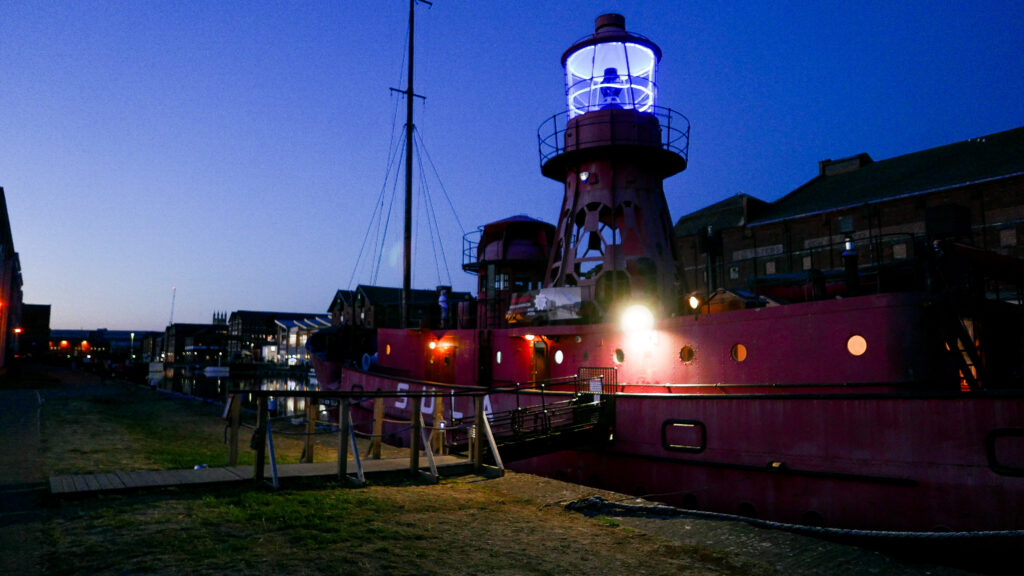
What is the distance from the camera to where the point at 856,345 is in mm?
10188

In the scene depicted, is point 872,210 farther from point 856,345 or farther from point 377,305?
point 377,305

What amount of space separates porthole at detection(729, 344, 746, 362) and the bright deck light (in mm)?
1923

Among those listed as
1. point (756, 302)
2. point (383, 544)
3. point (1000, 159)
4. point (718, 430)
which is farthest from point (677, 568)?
point (1000, 159)

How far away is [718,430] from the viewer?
11.2m

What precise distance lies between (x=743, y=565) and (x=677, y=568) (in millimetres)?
805

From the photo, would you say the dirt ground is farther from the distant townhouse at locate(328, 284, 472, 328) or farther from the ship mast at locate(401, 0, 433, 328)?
the distant townhouse at locate(328, 284, 472, 328)

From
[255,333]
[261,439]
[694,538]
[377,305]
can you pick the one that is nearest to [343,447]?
[261,439]

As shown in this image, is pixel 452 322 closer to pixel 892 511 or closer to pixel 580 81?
pixel 580 81

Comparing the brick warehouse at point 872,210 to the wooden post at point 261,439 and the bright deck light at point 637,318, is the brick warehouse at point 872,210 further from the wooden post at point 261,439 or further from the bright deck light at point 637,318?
the wooden post at point 261,439

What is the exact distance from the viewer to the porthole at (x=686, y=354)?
1265cm

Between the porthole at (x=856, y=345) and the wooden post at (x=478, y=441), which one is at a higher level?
the porthole at (x=856, y=345)

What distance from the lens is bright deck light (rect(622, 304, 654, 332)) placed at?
530 inches

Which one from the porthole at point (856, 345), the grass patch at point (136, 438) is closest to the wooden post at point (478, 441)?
the grass patch at point (136, 438)

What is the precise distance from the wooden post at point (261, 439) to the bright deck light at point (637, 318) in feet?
26.4
